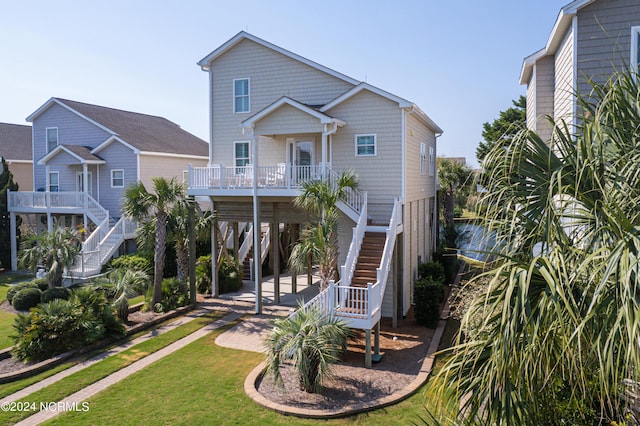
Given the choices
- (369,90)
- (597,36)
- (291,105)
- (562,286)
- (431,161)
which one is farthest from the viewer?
(431,161)

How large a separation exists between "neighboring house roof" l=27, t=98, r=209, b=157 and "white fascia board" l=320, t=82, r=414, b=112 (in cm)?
1298

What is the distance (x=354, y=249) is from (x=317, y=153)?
18.9ft

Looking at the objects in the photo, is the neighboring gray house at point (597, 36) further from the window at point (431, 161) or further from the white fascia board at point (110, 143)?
the white fascia board at point (110, 143)

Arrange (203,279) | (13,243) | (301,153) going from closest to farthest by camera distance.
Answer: (301,153) → (203,279) → (13,243)

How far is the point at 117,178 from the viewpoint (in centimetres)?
2628

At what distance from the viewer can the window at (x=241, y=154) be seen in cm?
1992

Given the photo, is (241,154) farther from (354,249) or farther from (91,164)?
(91,164)

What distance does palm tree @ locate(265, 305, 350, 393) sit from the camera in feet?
32.6

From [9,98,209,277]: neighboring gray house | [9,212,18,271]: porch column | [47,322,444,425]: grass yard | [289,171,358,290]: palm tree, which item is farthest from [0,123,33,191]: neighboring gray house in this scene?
[47,322,444,425]: grass yard

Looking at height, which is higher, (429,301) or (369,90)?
(369,90)

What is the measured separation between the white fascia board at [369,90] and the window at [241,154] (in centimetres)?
417

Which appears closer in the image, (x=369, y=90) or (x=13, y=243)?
(x=369, y=90)

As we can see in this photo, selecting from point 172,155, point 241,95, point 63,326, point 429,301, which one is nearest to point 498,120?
point 172,155

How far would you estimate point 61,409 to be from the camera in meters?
9.55
